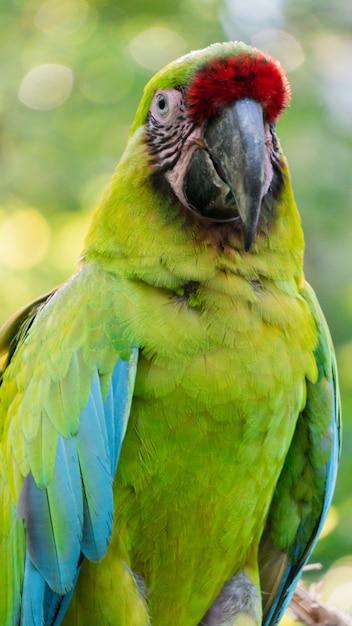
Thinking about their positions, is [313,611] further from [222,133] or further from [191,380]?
[222,133]

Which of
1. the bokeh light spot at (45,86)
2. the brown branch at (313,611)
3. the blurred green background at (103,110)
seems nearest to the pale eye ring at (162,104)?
the brown branch at (313,611)


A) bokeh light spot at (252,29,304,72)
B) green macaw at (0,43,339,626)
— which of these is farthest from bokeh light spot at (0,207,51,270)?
green macaw at (0,43,339,626)

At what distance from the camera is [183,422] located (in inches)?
75.6

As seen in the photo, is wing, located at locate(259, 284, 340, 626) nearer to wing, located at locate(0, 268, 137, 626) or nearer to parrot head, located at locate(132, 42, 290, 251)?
parrot head, located at locate(132, 42, 290, 251)

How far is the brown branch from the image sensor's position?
6.88ft

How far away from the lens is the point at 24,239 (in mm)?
3658

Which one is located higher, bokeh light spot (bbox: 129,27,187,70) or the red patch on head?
bokeh light spot (bbox: 129,27,187,70)

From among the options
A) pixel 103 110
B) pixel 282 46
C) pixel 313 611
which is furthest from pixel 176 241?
pixel 282 46

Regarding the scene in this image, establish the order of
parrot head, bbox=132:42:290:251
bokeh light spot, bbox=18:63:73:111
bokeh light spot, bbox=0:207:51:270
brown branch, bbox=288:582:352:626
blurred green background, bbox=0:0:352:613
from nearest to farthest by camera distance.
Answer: parrot head, bbox=132:42:290:251, brown branch, bbox=288:582:352:626, bokeh light spot, bbox=0:207:51:270, blurred green background, bbox=0:0:352:613, bokeh light spot, bbox=18:63:73:111

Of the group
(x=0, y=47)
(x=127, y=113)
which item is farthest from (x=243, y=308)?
(x=0, y=47)

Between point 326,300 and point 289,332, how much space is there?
5.22 feet

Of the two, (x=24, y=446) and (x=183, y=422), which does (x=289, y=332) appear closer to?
(x=183, y=422)

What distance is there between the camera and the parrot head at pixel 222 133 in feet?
6.01

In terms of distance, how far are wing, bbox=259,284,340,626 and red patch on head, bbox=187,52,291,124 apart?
513 mm
